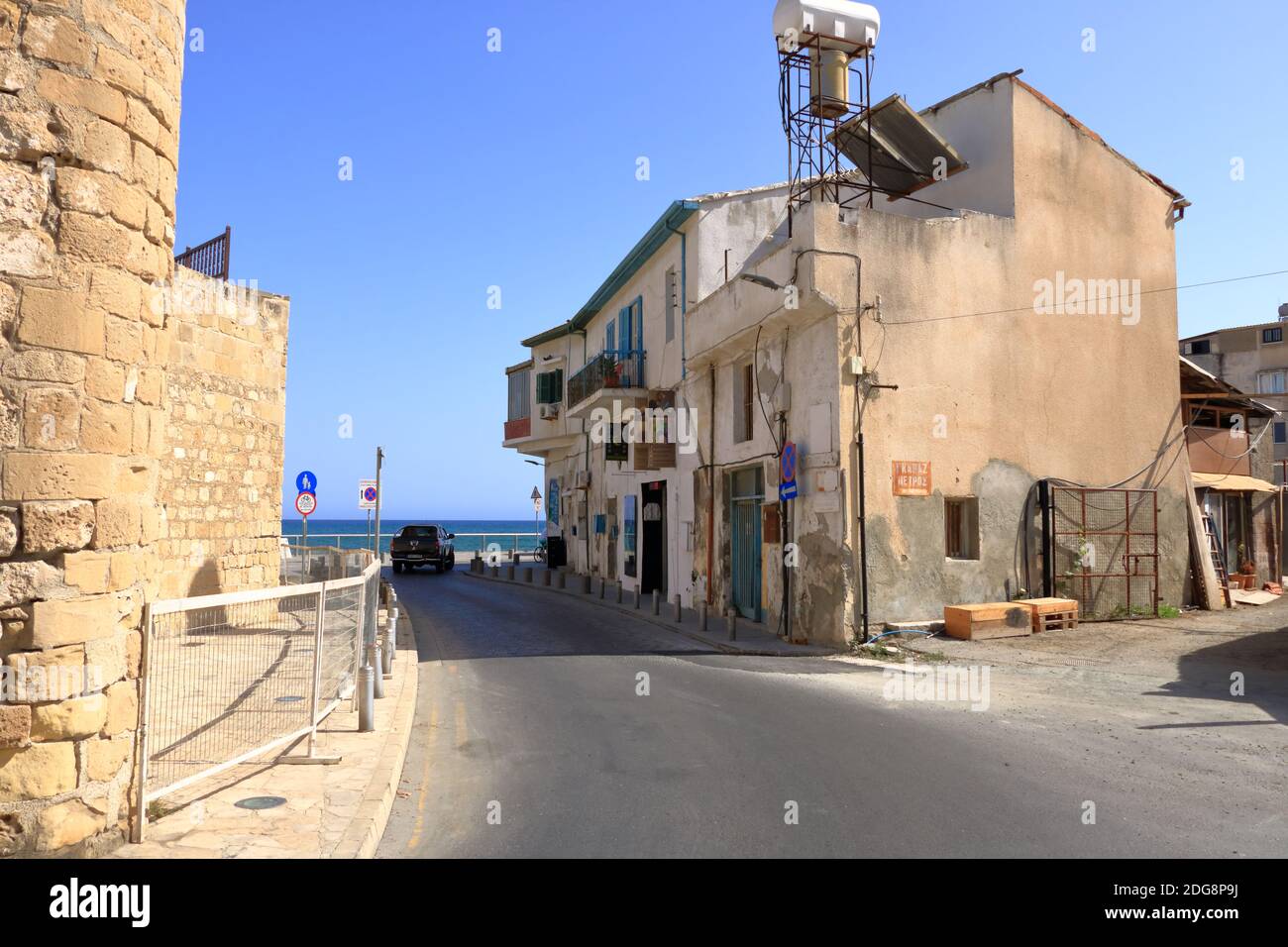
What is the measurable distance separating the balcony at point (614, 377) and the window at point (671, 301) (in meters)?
1.90

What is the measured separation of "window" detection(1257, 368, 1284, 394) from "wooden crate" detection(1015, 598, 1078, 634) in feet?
97.8

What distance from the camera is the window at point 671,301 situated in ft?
71.6

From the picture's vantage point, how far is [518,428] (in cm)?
3622

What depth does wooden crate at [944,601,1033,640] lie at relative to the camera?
45.8 feet

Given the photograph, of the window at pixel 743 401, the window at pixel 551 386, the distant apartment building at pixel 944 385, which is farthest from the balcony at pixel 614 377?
the window at pixel 551 386

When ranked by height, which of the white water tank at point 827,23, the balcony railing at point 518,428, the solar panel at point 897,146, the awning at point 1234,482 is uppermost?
the white water tank at point 827,23

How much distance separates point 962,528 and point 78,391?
13634 millimetres

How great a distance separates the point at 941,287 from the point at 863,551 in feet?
15.9

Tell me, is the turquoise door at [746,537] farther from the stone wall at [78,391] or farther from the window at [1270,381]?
the window at [1270,381]

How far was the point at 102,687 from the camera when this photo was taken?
15.4 ft

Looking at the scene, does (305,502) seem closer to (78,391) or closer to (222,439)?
(222,439)

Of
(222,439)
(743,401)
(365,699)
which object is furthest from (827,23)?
(365,699)
